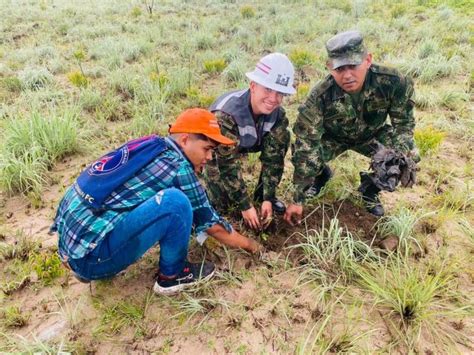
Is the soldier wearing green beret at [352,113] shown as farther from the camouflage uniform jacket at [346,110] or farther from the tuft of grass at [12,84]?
the tuft of grass at [12,84]

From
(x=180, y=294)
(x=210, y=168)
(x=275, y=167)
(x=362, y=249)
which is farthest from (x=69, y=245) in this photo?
(x=362, y=249)

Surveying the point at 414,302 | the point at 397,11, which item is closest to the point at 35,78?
the point at 414,302

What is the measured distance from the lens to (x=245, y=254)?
2549mm

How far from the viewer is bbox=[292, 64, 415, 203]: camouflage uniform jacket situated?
9.12ft

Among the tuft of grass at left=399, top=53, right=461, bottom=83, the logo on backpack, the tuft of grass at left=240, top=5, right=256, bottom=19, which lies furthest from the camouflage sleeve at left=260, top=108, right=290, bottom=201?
the tuft of grass at left=240, top=5, right=256, bottom=19

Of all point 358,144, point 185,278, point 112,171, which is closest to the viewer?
point 112,171

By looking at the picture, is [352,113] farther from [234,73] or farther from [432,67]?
[432,67]

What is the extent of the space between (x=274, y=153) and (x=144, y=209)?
4.34 feet

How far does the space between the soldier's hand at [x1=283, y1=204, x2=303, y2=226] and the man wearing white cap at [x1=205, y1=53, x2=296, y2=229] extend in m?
0.13

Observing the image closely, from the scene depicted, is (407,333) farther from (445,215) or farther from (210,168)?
(210,168)

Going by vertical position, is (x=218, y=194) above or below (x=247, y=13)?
above

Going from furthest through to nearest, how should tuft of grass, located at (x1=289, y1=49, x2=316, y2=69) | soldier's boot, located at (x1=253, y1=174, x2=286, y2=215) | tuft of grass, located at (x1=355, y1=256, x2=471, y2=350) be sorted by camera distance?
tuft of grass, located at (x1=289, y1=49, x2=316, y2=69)
soldier's boot, located at (x1=253, y1=174, x2=286, y2=215)
tuft of grass, located at (x1=355, y1=256, x2=471, y2=350)

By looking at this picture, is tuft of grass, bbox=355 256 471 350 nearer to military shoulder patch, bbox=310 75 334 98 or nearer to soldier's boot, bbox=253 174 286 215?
soldier's boot, bbox=253 174 286 215

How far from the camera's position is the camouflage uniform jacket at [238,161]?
2.63 metres
